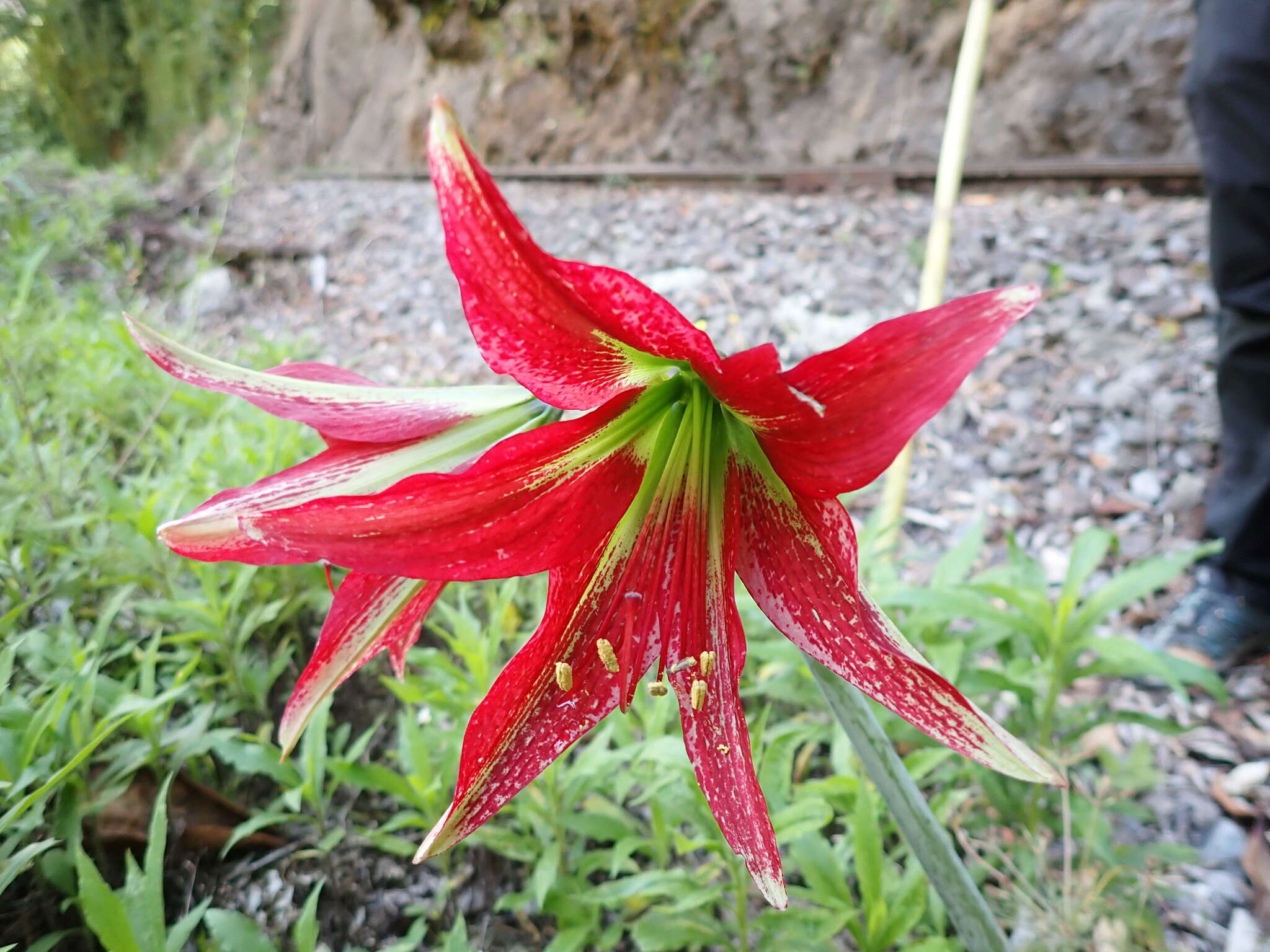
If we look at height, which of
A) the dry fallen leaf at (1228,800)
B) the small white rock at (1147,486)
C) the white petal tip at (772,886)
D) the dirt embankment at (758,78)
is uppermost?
the dirt embankment at (758,78)

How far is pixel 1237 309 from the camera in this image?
1778 mm

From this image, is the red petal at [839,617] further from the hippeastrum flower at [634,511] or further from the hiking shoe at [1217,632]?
the hiking shoe at [1217,632]

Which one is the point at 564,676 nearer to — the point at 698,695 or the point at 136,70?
the point at 698,695

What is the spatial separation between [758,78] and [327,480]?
598cm

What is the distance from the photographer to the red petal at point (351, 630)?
587 mm

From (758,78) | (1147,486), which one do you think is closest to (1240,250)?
(1147,486)

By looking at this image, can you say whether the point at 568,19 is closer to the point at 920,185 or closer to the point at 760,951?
the point at 920,185

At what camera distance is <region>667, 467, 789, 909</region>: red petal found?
0.56m

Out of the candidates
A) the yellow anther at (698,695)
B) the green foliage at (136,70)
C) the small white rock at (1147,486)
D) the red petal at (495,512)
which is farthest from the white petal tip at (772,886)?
the green foliage at (136,70)

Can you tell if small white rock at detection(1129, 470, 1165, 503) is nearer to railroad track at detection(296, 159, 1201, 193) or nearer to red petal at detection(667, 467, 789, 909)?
railroad track at detection(296, 159, 1201, 193)

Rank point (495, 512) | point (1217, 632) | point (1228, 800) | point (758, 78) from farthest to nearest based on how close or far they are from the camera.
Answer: point (758, 78), point (1217, 632), point (1228, 800), point (495, 512)

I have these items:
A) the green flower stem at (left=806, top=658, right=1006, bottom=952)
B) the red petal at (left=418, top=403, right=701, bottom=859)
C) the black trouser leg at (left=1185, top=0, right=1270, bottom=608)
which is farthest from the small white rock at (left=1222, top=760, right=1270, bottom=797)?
the red petal at (left=418, top=403, right=701, bottom=859)

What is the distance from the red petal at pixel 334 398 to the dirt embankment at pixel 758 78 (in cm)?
482

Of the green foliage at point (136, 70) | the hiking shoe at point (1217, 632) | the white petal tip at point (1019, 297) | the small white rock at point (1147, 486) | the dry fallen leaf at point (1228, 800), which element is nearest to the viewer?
the white petal tip at point (1019, 297)
